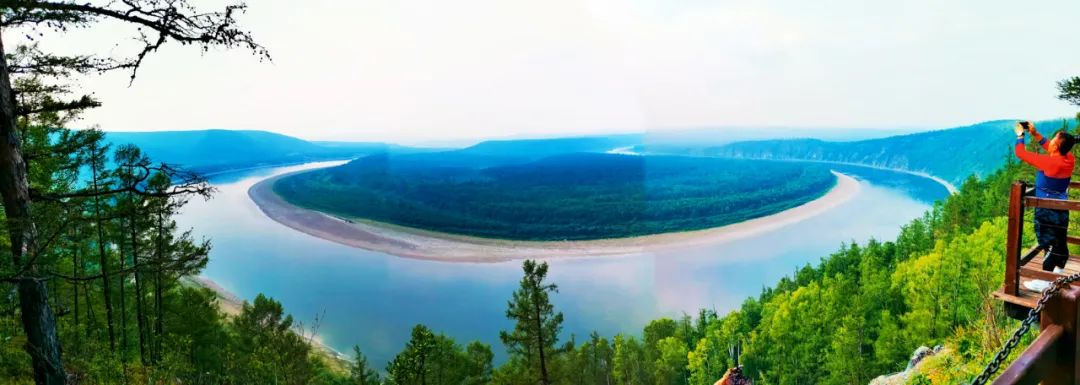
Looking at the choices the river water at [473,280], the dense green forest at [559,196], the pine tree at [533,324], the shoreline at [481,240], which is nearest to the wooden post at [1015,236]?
the pine tree at [533,324]

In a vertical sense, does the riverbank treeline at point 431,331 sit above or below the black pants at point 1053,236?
below

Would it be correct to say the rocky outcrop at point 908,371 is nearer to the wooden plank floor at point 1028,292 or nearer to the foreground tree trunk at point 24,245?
the wooden plank floor at point 1028,292

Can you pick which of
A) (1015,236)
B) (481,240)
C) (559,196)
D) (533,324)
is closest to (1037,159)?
(1015,236)

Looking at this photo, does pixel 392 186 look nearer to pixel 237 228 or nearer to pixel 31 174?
pixel 237 228

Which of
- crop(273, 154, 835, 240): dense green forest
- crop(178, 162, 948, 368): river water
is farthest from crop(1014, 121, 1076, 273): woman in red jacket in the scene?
crop(273, 154, 835, 240): dense green forest

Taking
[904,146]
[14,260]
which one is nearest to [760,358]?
[14,260]

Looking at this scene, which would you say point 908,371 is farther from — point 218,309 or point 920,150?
point 920,150
